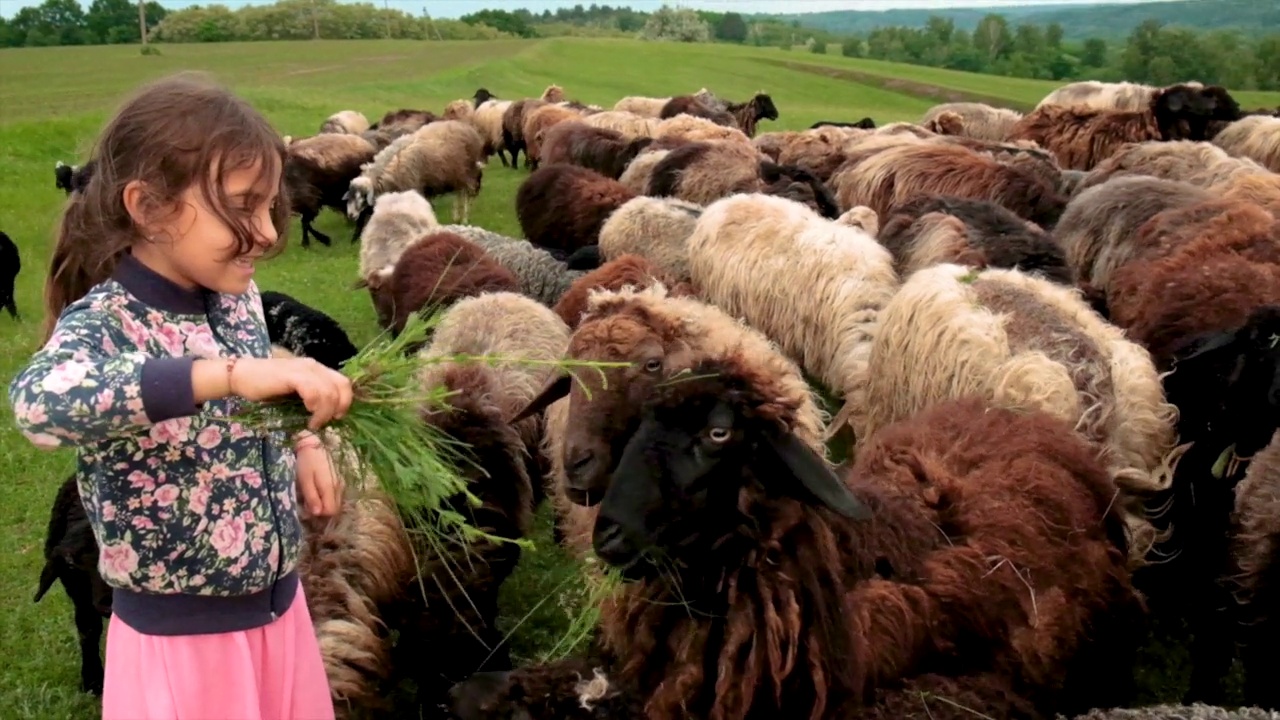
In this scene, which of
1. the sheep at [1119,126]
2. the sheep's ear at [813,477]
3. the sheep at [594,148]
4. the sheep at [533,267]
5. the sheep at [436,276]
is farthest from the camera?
the sheep at [594,148]

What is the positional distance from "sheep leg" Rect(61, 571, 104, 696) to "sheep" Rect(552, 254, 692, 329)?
127 inches

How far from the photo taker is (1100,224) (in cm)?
735

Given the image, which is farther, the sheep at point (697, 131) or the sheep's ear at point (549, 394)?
the sheep at point (697, 131)

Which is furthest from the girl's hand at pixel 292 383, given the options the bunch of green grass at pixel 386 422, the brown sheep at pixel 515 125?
the brown sheep at pixel 515 125

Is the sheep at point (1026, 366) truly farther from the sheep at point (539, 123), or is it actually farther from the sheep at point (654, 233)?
the sheep at point (539, 123)

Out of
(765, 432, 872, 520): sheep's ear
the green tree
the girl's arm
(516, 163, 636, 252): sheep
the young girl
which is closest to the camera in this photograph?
the girl's arm

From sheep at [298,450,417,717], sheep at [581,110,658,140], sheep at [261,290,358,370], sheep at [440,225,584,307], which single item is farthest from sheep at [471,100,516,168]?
sheep at [298,450,417,717]

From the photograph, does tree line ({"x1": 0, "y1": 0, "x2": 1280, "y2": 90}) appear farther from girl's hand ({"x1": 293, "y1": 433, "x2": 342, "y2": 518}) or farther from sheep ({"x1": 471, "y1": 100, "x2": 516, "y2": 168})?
girl's hand ({"x1": 293, "y1": 433, "x2": 342, "y2": 518})

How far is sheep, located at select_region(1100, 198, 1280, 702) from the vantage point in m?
3.96

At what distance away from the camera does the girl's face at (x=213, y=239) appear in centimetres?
206

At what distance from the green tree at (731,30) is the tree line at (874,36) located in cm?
1592

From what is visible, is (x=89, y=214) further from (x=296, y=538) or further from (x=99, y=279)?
(x=296, y=538)

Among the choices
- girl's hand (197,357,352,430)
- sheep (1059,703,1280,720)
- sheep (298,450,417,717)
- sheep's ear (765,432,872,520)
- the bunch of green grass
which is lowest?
sheep (298,450,417,717)

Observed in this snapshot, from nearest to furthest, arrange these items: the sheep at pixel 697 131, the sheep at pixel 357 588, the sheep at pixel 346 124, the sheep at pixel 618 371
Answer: the sheep at pixel 618 371, the sheep at pixel 357 588, the sheep at pixel 697 131, the sheep at pixel 346 124
